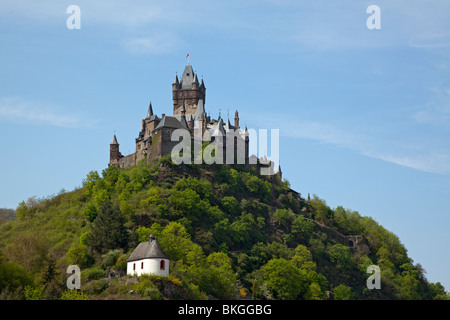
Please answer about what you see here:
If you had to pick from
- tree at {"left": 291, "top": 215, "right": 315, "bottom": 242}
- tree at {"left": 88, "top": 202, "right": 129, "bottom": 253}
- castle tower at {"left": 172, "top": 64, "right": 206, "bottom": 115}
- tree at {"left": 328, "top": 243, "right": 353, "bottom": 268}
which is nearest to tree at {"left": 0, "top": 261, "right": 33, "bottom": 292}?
tree at {"left": 88, "top": 202, "right": 129, "bottom": 253}

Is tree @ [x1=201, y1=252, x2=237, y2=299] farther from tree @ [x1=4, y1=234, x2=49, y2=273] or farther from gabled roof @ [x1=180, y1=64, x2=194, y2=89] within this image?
gabled roof @ [x1=180, y1=64, x2=194, y2=89]

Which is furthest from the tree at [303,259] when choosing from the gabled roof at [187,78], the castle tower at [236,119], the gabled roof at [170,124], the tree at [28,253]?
the gabled roof at [187,78]

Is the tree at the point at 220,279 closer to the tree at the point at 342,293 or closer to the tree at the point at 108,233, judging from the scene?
the tree at the point at 108,233

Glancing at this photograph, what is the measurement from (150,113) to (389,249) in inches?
2041

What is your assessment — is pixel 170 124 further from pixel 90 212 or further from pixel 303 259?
pixel 303 259

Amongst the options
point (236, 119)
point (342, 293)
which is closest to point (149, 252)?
point (342, 293)

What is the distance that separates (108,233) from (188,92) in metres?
61.9

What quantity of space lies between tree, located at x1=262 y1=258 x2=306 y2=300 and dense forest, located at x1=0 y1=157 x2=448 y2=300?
0.16m

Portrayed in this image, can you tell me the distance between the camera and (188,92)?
149750 millimetres

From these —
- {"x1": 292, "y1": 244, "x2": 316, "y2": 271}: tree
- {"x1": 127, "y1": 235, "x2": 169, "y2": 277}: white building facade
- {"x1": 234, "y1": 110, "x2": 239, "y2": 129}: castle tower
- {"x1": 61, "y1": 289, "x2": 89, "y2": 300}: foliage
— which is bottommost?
{"x1": 61, "y1": 289, "x2": 89, "y2": 300}: foliage

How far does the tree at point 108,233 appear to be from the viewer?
92.2 metres

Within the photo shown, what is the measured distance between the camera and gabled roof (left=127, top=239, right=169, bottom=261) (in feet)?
263

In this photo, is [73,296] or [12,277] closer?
[73,296]

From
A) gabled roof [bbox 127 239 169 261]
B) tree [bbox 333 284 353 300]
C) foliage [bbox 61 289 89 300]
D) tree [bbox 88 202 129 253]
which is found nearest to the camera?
foliage [bbox 61 289 89 300]
